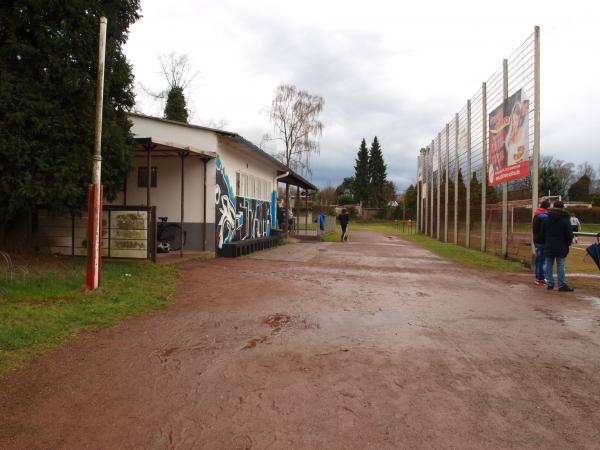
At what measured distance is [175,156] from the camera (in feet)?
44.4

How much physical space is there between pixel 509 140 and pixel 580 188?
62.2m

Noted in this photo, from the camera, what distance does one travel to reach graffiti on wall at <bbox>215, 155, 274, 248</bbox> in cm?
1395

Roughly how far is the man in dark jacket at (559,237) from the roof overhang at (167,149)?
8446mm

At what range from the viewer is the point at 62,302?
251 inches

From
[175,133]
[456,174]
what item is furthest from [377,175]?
[175,133]

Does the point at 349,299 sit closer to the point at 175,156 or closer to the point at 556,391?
the point at 556,391

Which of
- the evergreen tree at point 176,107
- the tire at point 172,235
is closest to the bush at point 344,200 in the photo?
the evergreen tree at point 176,107

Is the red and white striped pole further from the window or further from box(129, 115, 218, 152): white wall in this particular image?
the window

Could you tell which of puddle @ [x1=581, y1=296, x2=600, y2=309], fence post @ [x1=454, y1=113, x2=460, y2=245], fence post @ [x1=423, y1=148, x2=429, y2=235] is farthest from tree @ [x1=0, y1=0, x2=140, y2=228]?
fence post @ [x1=423, y1=148, x2=429, y2=235]

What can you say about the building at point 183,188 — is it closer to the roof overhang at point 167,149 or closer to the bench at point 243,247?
the roof overhang at point 167,149

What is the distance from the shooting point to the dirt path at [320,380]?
2971 mm

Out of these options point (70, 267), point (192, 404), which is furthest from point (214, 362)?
point (70, 267)

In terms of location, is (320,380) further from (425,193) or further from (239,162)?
(425,193)

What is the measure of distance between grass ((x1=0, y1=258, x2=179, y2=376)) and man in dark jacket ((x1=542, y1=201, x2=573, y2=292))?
7.35 metres
